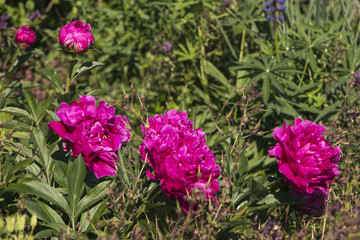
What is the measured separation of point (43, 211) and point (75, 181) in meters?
0.15

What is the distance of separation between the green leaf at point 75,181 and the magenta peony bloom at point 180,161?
21cm

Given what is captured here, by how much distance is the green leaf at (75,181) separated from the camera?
5.02 feet

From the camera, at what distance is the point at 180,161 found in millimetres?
1447

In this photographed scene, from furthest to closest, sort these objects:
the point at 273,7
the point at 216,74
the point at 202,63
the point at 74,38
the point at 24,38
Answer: the point at 202,63 < the point at 216,74 < the point at 273,7 < the point at 24,38 < the point at 74,38

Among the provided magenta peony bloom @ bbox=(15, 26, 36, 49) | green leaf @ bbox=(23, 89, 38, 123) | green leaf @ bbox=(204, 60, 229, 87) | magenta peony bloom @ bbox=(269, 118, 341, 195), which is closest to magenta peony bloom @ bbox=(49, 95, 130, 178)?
green leaf @ bbox=(23, 89, 38, 123)

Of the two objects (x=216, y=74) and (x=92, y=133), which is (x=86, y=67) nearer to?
(x=92, y=133)

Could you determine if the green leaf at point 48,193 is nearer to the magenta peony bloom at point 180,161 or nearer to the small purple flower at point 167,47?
the magenta peony bloom at point 180,161

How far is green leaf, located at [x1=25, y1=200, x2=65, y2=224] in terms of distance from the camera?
1.50 metres

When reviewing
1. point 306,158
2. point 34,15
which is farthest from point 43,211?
point 34,15

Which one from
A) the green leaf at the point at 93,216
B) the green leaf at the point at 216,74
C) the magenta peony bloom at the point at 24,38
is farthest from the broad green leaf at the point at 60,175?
the green leaf at the point at 216,74

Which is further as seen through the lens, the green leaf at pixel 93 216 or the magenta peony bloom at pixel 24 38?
the magenta peony bloom at pixel 24 38

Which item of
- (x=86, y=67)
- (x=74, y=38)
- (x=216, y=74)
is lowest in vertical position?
(x=216, y=74)

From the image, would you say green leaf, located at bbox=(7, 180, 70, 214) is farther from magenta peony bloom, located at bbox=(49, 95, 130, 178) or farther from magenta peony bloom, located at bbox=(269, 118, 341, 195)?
magenta peony bloom, located at bbox=(269, 118, 341, 195)

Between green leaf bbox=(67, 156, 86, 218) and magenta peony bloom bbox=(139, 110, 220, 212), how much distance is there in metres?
0.21
